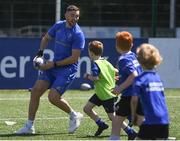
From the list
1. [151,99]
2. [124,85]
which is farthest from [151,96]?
[124,85]

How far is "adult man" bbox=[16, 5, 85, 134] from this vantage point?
35.1 ft

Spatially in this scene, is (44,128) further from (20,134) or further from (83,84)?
(83,84)

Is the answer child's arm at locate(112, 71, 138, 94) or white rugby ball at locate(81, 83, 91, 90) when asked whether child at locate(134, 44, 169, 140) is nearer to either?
child's arm at locate(112, 71, 138, 94)

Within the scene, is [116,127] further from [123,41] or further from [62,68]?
[62,68]

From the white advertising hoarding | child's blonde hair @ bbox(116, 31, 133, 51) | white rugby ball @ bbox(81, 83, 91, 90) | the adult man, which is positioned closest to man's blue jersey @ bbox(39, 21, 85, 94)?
the adult man

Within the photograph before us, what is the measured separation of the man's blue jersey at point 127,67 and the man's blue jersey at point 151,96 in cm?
156

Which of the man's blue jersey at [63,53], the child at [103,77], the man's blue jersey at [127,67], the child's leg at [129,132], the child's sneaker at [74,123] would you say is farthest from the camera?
the child's sneaker at [74,123]

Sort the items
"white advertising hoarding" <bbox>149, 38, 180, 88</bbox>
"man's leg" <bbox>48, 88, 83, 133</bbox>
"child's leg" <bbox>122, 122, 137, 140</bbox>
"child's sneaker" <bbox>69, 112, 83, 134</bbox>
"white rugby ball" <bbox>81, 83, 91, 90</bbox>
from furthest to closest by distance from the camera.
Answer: "white advertising hoarding" <bbox>149, 38, 180, 88</bbox>, "white rugby ball" <bbox>81, 83, 91, 90</bbox>, "child's sneaker" <bbox>69, 112, 83, 134</bbox>, "man's leg" <bbox>48, 88, 83, 133</bbox>, "child's leg" <bbox>122, 122, 137, 140</bbox>

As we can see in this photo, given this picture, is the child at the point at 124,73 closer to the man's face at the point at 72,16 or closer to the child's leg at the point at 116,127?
the child's leg at the point at 116,127

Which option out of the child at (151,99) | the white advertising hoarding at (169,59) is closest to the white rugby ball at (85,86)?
the white advertising hoarding at (169,59)

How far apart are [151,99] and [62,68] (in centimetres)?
343

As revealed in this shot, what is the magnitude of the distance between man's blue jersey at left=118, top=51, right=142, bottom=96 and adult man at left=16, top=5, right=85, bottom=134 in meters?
1.51

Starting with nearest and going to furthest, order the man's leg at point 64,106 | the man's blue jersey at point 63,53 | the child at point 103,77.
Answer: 1. the child at point 103,77
2. the man's leg at point 64,106
3. the man's blue jersey at point 63,53

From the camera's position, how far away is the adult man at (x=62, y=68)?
35.1 feet
